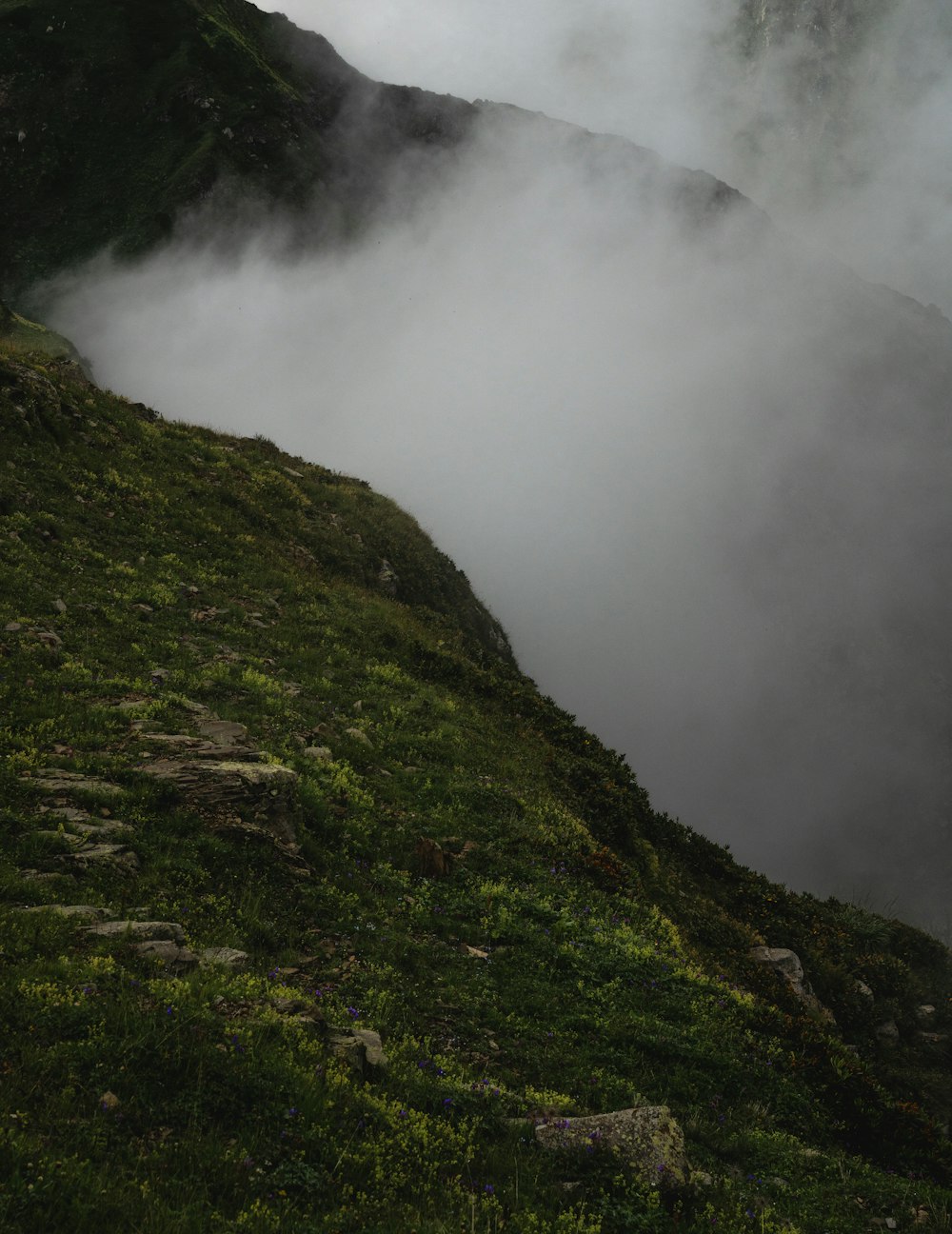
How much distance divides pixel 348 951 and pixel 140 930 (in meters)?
3.00

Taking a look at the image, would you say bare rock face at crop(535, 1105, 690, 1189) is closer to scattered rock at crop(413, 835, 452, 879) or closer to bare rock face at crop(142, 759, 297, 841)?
scattered rock at crop(413, 835, 452, 879)

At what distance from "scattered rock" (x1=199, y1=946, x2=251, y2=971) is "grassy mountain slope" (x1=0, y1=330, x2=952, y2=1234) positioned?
105mm

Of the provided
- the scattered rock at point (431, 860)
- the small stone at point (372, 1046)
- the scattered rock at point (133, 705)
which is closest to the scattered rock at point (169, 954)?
the small stone at point (372, 1046)

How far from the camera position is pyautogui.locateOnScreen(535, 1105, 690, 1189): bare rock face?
6719mm

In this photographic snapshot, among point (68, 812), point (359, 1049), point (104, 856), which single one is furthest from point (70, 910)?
point (359, 1049)

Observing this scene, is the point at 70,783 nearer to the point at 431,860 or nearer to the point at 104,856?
the point at 104,856

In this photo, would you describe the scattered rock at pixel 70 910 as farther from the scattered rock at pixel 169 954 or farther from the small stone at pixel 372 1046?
the small stone at pixel 372 1046

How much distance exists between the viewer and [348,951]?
9.58 metres

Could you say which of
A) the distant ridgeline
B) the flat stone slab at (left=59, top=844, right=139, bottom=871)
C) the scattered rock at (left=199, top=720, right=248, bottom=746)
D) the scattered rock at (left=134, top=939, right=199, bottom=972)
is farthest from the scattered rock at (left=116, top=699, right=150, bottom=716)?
the scattered rock at (left=134, top=939, right=199, bottom=972)

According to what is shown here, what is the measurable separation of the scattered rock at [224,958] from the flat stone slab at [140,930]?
0.35 m

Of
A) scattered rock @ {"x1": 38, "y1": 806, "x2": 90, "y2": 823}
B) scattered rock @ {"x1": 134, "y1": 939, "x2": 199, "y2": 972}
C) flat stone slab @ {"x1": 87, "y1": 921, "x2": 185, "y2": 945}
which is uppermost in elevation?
scattered rock @ {"x1": 134, "y1": 939, "x2": 199, "y2": 972}

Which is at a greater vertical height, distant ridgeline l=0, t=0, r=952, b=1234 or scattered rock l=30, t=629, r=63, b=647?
distant ridgeline l=0, t=0, r=952, b=1234

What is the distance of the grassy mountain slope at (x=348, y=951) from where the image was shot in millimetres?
5484

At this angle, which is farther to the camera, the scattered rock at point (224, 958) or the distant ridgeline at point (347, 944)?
the scattered rock at point (224, 958)
